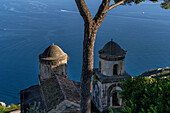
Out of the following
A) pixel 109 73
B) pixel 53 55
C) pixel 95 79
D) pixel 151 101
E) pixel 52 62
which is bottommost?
pixel 95 79

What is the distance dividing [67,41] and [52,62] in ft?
158

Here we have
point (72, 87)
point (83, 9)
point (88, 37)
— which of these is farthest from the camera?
point (72, 87)

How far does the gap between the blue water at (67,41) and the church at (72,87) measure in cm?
2321

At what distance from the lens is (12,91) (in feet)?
128

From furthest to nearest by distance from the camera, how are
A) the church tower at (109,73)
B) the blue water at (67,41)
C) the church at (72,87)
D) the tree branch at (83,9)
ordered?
1. the blue water at (67,41)
2. the church tower at (109,73)
3. the church at (72,87)
4. the tree branch at (83,9)

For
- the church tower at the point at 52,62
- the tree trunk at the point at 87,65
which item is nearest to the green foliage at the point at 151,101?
the tree trunk at the point at 87,65

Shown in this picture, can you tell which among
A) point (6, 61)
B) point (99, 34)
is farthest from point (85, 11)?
point (99, 34)

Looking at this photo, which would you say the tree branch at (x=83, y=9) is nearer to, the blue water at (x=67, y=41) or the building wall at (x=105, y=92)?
the building wall at (x=105, y=92)

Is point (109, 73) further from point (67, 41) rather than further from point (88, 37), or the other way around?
point (67, 41)

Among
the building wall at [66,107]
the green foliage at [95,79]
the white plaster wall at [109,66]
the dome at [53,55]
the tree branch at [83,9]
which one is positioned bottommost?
the building wall at [66,107]

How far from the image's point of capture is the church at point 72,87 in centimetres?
1175

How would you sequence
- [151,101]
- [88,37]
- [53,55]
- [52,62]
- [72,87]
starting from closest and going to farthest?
1. [151,101]
2. [88,37]
3. [72,87]
4. [52,62]
5. [53,55]

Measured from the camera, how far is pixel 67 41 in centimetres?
6338

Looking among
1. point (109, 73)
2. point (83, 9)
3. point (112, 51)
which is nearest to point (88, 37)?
point (83, 9)
